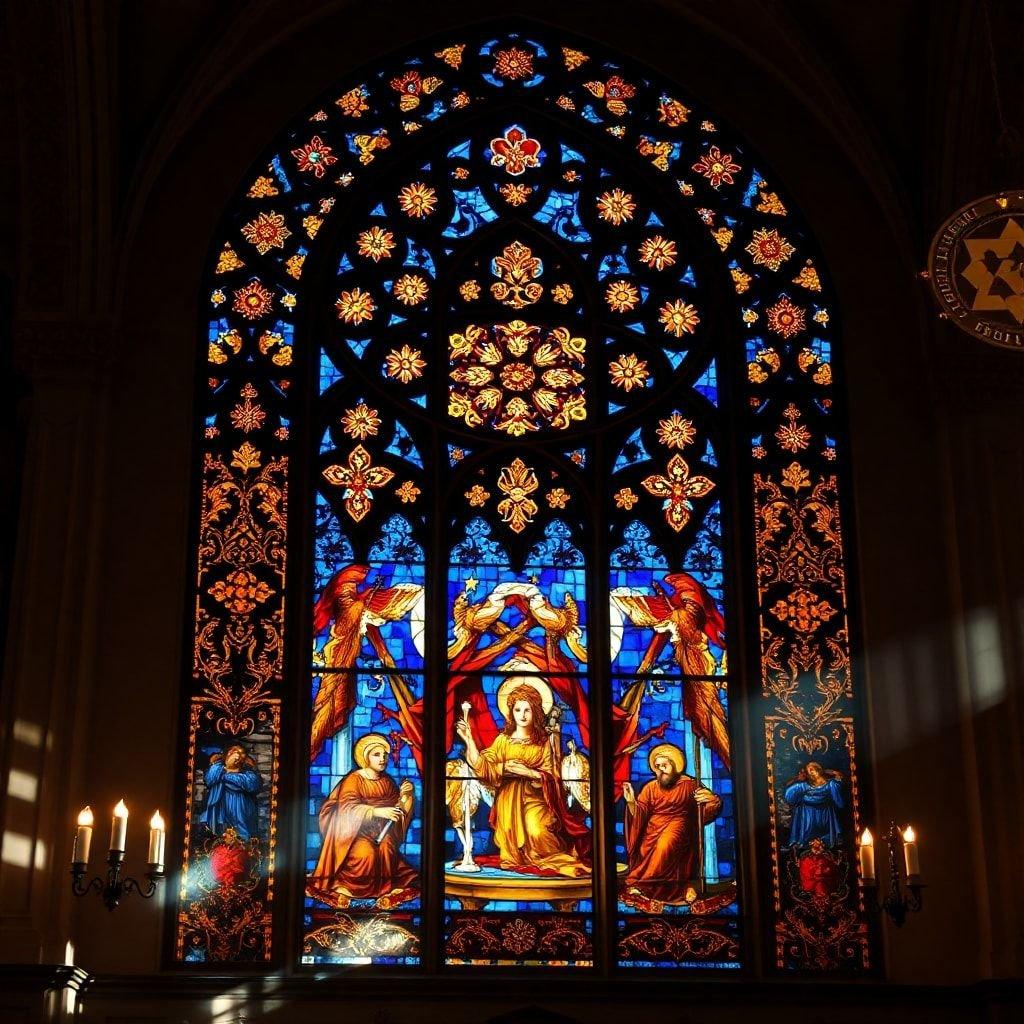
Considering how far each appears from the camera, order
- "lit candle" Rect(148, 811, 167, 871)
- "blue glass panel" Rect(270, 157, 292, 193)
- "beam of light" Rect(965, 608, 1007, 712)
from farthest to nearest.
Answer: "blue glass panel" Rect(270, 157, 292, 193), "beam of light" Rect(965, 608, 1007, 712), "lit candle" Rect(148, 811, 167, 871)

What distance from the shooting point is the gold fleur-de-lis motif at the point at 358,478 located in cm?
1488

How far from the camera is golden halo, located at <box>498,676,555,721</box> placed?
567 inches

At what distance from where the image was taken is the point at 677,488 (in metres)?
15.1

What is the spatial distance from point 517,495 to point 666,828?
8.49ft

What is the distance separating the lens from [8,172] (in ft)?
50.4

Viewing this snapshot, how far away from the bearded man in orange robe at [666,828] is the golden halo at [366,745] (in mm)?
1624

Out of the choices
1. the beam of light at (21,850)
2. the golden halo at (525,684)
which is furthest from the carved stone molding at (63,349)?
the golden halo at (525,684)

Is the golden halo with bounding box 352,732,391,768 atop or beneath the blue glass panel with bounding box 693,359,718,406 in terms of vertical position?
→ beneath

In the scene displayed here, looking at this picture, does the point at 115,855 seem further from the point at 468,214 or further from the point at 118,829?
the point at 468,214

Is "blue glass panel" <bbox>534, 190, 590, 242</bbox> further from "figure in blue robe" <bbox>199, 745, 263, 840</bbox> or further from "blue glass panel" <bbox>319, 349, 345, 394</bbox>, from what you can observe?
"figure in blue robe" <bbox>199, 745, 263, 840</bbox>

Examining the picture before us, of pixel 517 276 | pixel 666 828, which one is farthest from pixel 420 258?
pixel 666 828

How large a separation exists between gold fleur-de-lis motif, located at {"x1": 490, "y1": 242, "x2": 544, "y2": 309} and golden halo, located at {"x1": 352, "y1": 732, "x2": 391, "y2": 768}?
348cm

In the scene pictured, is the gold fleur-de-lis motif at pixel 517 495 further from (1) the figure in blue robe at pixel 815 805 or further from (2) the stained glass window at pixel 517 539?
(1) the figure in blue robe at pixel 815 805

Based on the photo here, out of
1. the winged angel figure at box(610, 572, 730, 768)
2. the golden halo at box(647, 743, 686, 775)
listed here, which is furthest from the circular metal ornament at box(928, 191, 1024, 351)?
the golden halo at box(647, 743, 686, 775)
